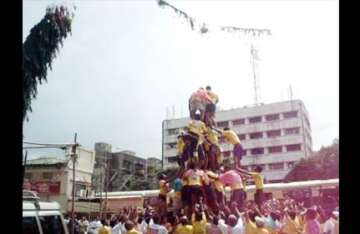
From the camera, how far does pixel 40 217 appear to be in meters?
3.13

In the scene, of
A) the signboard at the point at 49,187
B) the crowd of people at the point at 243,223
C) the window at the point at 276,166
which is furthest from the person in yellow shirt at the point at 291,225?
the window at the point at 276,166

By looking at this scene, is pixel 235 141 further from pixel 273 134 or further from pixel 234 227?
pixel 273 134

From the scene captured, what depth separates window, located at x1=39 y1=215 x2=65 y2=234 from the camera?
124 inches

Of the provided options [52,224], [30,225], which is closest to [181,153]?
[52,224]

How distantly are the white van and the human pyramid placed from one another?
535 cm

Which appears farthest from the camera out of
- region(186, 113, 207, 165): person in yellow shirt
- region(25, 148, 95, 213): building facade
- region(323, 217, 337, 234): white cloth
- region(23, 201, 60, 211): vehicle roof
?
region(25, 148, 95, 213): building facade

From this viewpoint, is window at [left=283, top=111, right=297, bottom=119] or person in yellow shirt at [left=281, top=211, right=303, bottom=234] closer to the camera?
person in yellow shirt at [left=281, top=211, right=303, bottom=234]

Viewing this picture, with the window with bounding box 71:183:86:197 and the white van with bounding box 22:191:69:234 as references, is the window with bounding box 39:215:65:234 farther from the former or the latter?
the window with bounding box 71:183:86:197

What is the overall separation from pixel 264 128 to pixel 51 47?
1053 inches

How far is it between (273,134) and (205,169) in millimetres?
23627

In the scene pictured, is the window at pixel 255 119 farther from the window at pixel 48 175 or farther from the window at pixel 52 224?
the window at pixel 52 224

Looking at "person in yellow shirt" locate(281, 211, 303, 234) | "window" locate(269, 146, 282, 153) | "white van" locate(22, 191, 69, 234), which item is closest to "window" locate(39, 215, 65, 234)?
"white van" locate(22, 191, 69, 234)

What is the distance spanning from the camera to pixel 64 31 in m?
6.83
